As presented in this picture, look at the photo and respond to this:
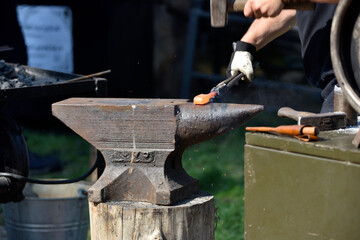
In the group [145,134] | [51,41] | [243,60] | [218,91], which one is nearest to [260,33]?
[243,60]

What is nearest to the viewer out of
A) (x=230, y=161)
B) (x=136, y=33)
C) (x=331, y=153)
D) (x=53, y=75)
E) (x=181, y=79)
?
(x=331, y=153)

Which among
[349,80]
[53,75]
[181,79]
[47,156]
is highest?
[349,80]

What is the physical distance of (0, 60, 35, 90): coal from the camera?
3441 mm

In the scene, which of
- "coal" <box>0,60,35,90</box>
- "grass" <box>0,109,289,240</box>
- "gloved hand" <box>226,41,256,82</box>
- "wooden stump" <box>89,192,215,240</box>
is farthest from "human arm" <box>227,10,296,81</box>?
"grass" <box>0,109,289,240</box>

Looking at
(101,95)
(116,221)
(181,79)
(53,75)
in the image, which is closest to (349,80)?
(116,221)

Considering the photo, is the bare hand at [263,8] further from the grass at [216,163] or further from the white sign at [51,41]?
the white sign at [51,41]

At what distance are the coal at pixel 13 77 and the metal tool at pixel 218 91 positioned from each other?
4.02 feet

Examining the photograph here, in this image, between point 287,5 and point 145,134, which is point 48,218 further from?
point 287,5

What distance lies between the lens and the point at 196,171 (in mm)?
5797

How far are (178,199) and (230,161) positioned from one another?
12.2 ft

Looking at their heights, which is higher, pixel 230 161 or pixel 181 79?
pixel 181 79

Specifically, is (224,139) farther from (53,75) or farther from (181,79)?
(53,75)

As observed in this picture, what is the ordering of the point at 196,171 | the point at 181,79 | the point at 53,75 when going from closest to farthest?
the point at 53,75
the point at 196,171
the point at 181,79

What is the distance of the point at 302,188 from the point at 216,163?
4082mm
